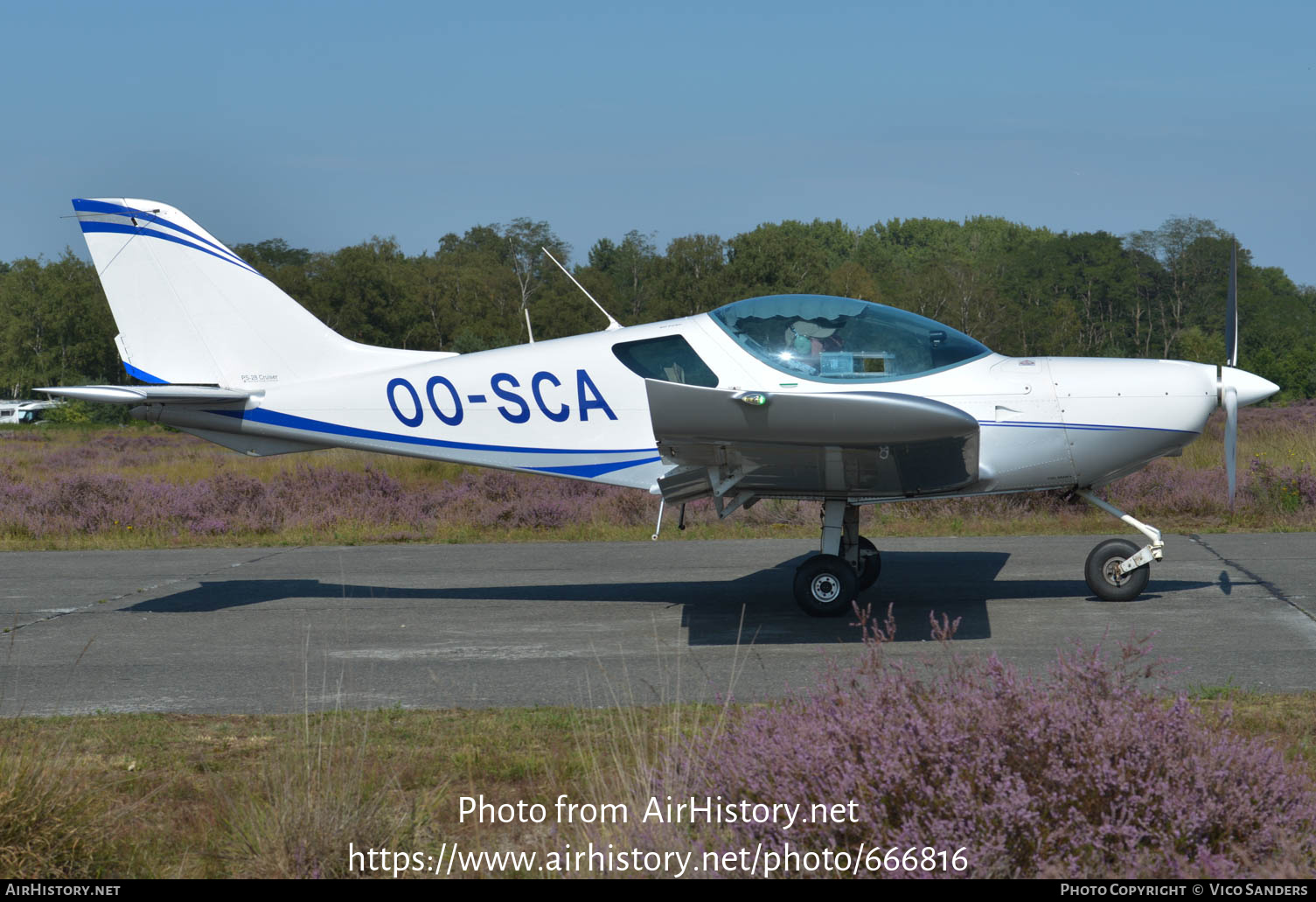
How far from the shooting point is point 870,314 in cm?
824

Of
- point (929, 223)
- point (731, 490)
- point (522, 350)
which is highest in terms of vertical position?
point (929, 223)

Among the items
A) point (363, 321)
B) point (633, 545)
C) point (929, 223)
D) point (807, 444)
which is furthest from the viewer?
point (929, 223)

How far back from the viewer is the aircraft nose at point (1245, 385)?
26.5 ft

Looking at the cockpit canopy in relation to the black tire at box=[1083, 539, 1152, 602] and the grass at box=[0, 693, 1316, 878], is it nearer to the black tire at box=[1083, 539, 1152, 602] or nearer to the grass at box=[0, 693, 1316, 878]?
the black tire at box=[1083, 539, 1152, 602]

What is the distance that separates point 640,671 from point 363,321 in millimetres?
60372

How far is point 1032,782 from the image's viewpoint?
10.5 ft

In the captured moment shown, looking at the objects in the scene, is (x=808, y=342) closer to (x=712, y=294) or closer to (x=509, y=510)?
(x=509, y=510)

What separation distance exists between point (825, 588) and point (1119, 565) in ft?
7.57

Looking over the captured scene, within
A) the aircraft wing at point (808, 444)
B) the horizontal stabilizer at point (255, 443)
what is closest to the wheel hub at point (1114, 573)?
the aircraft wing at point (808, 444)

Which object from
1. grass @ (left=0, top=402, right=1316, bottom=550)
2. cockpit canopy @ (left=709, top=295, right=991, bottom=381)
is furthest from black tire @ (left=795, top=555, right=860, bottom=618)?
grass @ (left=0, top=402, right=1316, bottom=550)

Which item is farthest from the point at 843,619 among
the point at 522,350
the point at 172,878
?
the point at 172,878

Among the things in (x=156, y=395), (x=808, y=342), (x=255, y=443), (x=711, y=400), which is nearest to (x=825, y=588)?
(x=808, y=342)

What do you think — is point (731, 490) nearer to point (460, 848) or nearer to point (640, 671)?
point (640, 671)

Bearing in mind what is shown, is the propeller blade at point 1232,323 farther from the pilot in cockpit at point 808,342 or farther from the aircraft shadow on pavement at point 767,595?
the pilot in cockpit at point 808,342
